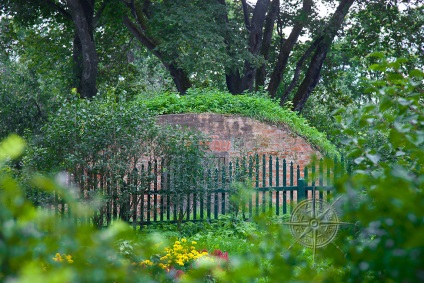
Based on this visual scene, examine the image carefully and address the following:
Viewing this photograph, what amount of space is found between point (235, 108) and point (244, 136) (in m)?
0.67

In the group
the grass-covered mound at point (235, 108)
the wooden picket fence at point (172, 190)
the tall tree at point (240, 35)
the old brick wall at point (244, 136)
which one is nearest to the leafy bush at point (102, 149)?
the wooden picket fence at point (172, 190)

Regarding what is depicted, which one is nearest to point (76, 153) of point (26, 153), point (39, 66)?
point (26, 153)

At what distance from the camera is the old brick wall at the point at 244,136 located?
13539 mm

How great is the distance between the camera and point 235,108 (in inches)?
544

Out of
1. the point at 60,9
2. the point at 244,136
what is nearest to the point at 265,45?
the point at 60,9

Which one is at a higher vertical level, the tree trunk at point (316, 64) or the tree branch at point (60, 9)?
the tree branch at point (60, 9)

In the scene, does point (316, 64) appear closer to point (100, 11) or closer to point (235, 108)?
point (235, 108)

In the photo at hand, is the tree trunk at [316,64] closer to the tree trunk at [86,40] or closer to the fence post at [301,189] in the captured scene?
the tree trunk at [86,40]

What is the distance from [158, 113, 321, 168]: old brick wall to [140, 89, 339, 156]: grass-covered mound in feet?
0.46

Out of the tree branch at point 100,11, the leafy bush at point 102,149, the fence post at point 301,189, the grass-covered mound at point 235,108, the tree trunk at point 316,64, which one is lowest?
the fence post at point 301,189

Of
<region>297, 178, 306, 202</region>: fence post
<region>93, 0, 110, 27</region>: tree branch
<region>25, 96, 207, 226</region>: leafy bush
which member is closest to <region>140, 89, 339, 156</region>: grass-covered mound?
<region>297, 178, 306, 202</region>: fence post

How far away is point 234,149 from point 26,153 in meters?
4.54

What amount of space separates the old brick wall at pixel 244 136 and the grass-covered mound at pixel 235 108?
0.46ft

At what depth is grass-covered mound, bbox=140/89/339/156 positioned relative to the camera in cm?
1377
